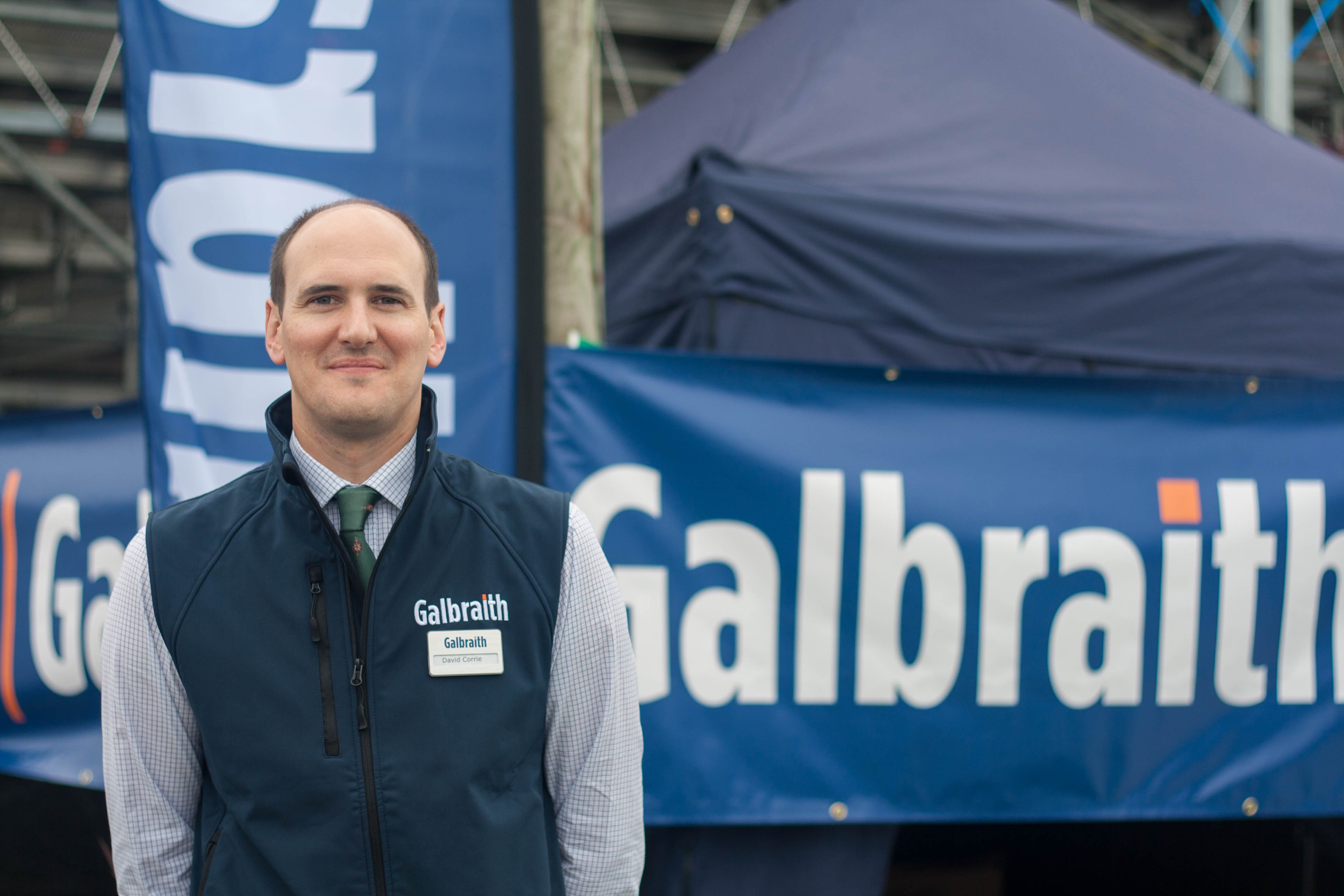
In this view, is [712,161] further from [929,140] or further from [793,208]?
[929,140]

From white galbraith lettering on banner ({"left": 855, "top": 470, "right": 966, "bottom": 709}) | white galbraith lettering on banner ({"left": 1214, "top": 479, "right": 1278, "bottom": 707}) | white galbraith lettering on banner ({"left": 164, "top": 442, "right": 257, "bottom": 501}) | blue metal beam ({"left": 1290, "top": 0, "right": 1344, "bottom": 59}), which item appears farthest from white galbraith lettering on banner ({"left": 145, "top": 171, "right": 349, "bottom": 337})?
blue metal beam ({"left": 1290, "top": 0, "right": 1344, "bottom": 59})

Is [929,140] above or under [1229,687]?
above

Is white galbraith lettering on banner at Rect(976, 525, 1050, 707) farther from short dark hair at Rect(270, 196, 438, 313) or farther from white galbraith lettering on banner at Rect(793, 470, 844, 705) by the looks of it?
short dark hair at Rect(270, 196, 438, 313)

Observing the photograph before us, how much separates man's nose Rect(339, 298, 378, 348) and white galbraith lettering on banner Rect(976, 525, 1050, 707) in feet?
5.99

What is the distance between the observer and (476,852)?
1260 mm

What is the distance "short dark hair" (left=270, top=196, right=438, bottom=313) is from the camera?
53.6 inches

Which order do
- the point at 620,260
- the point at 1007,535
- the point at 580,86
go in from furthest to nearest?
1. the point at 620,260
2. the point at 1007,535
3. the point at 580,86

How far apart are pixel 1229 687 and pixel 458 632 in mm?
2286

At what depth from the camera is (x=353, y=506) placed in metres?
1.34

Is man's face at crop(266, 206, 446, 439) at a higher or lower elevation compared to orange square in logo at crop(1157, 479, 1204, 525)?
higher

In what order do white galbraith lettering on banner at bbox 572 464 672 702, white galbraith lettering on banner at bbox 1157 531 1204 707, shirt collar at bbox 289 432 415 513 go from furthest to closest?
1. white galbraith lettering on banner at bbox 1157 531 1204 707
2. white galbraith lettering on banner at bbox 572 464 672 702
3. shirt collar at bbox 289 432 415 513

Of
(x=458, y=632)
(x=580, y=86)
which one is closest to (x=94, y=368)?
(x=580, y=86)

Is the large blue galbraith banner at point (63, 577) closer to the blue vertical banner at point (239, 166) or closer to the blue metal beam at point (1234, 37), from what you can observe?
the blue vertical banner at point (239, 166)

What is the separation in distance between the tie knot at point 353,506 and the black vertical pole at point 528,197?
1.16 meters
